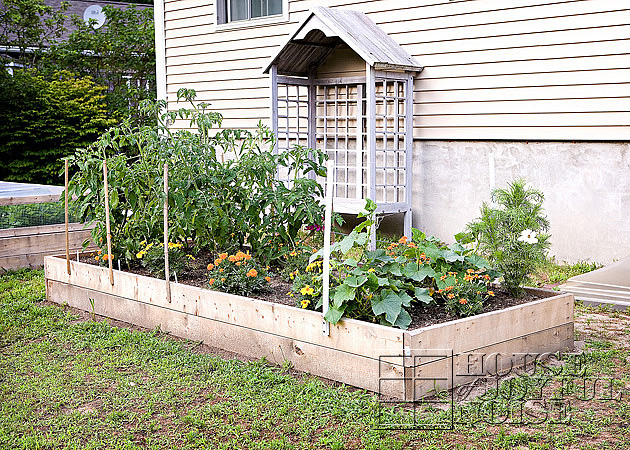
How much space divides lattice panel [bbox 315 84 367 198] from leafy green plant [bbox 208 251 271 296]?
3.41 m

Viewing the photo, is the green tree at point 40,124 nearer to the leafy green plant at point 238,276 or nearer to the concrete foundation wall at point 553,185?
the concrete foundation wall at point 553,185

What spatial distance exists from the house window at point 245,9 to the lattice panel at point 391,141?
200 centimetres

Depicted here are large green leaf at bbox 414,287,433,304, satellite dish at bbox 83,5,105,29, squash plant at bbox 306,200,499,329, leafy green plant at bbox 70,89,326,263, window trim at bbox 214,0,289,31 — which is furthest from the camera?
satellite dish at bbox 83,5,105,29

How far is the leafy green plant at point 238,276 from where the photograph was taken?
4699mm

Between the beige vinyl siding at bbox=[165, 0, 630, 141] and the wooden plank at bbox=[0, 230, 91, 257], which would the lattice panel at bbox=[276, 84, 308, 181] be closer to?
the beige vinyl siding at bbox=[165, 0, 630, 141]

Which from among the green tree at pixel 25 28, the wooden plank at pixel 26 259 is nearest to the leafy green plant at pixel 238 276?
the wooden plank at pixel 26 259

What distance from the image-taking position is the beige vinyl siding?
6371 millimetres

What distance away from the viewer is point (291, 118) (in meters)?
8.88

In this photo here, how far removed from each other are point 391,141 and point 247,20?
2.83 metres

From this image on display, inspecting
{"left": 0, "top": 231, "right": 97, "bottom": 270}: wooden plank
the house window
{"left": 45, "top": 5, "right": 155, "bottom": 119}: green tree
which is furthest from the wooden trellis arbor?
{"left": 45, "top": 5, "right": 155, "bottom": 119}: green tree

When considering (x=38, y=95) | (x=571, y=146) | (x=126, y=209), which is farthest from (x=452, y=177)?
(x=38, y=95)

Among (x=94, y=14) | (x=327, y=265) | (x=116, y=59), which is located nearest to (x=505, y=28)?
(x=327, y=265)

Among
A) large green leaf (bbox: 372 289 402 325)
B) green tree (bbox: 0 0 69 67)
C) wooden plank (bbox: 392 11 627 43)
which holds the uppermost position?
green tree (bbox: 0 0 69 67)

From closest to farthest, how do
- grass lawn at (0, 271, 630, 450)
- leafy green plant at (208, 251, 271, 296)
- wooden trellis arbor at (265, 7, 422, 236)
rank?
grass lawn at (0, 271, 630, 450) < leafy green plant at (208, 251, 271, 296) < wooden trellis arbor at (265, 7, 422, 236)
